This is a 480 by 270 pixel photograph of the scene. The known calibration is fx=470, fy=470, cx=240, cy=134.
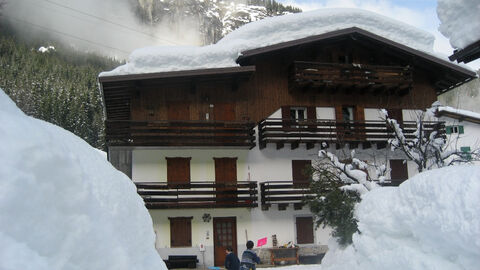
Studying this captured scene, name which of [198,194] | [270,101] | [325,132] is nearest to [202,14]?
[270,101]

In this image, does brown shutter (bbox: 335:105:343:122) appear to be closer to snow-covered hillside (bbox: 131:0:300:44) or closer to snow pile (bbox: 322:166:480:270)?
snow pile (bbox: 322:166:480:270)

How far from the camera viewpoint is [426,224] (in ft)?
16.7

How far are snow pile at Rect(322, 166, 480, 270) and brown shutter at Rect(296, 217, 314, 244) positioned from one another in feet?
48.2

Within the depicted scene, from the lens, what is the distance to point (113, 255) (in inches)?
90.8

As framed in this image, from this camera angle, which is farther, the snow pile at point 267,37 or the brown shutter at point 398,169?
the brown shutter at point 398,169

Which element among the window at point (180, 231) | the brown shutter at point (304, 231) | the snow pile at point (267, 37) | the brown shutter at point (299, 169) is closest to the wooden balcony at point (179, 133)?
the snow pile at point (267, 37)

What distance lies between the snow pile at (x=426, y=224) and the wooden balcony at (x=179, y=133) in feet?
45.7

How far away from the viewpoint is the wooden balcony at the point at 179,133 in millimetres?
19719

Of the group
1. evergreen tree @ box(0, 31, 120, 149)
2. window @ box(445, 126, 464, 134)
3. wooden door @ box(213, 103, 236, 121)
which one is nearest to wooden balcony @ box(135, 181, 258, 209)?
wooden door @ box(213, 103, 236, 121)

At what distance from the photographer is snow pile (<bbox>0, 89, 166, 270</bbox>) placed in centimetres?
183

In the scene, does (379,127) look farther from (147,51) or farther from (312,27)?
(147,51)

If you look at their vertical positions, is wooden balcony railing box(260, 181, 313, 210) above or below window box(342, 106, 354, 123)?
below

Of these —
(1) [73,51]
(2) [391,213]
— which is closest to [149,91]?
(2) [391,213]

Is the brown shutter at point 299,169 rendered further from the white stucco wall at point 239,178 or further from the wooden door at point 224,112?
the wooden door at point 224,112
